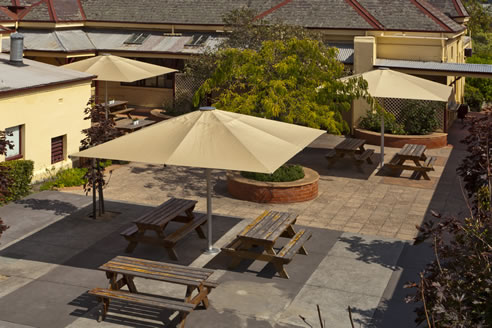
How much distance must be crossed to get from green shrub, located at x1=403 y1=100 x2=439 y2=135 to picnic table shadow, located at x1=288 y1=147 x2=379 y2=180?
85.2 inches

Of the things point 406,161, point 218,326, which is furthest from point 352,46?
point 218,326

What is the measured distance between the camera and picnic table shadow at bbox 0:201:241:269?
1305 centimetres

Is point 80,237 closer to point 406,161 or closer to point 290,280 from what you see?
point 290,280

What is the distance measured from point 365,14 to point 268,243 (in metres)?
16.1

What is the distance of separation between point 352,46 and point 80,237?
15167mm

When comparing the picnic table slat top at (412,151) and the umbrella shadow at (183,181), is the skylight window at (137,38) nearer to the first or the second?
the umbrella shadow at (183,181)

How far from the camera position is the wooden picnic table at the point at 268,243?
39.8 ft

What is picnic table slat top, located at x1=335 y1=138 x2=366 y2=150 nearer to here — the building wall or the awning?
the awning

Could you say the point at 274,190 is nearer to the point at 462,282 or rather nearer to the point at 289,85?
the point at 289,85

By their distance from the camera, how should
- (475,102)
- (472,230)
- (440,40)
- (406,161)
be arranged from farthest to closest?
(475,102), (440,40), (406,161), (472,230)

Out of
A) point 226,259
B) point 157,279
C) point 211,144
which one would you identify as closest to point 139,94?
point 226,259

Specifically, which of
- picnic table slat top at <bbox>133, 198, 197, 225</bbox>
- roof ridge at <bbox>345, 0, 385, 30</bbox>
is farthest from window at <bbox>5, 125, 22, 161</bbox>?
roof ridge at <bbox>345, 0, 385, 30</bbox>

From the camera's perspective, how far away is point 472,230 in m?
8.29

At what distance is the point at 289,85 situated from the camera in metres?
18.1
